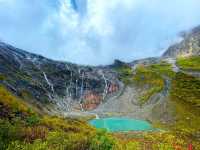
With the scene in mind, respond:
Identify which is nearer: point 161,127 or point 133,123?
point 161,127

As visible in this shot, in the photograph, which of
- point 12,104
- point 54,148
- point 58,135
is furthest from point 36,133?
point 12,104

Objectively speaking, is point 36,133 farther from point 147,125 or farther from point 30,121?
point 147,125

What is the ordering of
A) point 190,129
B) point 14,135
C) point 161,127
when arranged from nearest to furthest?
1. point 14,135
2. point 190,129
3. point 161,127

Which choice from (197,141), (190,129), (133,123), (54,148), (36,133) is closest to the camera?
(54,148)

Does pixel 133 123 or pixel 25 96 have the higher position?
pixel 25 96

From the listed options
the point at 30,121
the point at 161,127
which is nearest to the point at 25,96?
the point at 161,127

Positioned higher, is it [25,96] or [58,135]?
[25,96]

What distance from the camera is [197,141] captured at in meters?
132

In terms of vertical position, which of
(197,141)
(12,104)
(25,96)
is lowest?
(197,141)

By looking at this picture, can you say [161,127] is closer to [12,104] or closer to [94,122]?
[94,122]

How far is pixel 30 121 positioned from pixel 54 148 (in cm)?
2589

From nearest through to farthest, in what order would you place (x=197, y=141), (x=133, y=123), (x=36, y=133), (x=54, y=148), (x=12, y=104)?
(x=54, y=148), (x=36, y=133), (x=12, y=104), (x=197, y=141), (x=133, y=123)

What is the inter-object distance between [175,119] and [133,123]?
2211 cm

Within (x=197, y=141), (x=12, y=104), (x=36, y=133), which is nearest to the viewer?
(x=36, y=133)
